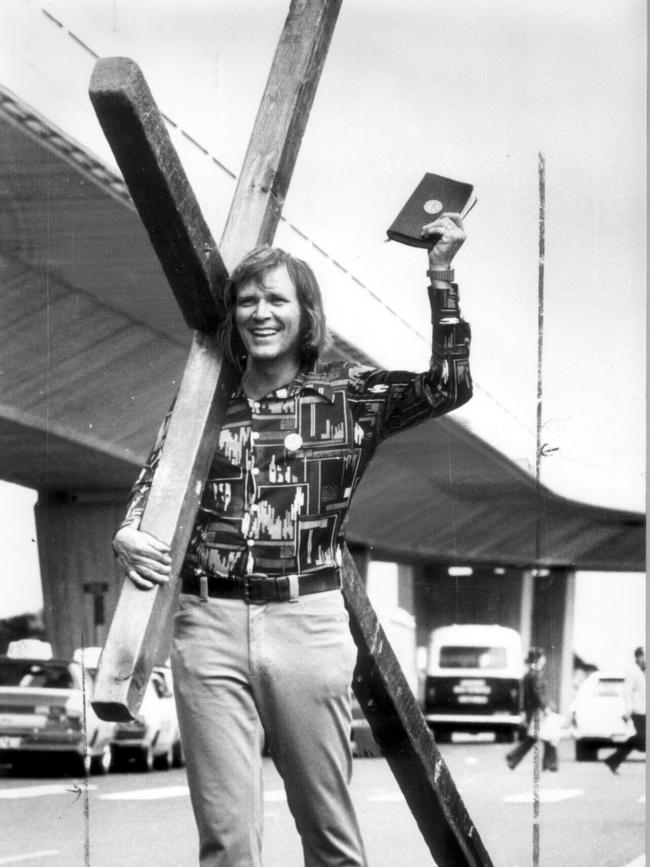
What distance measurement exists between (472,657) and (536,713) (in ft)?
2.27

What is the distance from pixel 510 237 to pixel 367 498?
86 cm

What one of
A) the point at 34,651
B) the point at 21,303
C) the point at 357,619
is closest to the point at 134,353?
the point at 21,303

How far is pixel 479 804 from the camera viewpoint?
173 inches

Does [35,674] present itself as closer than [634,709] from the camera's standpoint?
No

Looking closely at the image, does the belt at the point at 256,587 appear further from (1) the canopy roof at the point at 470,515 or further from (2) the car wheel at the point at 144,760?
(2) the car wheel at the point at 144,760

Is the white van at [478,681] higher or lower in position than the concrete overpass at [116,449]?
lower

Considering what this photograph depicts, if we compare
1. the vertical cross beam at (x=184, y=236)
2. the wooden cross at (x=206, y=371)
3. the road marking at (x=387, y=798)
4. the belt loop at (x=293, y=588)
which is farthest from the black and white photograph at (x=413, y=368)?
the belt loop at (x=293, y=588)

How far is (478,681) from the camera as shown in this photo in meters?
3.82

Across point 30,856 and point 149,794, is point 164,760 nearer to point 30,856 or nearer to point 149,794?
point 149,794

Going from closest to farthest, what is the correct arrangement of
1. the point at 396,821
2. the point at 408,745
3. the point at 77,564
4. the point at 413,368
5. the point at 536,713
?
the point at 408,745
the point at 396,821
the point at 413,368
the point at 536,713
the point at 77,564

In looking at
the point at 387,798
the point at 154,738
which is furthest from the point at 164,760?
the point at 387,798

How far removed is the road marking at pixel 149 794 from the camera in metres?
4.48

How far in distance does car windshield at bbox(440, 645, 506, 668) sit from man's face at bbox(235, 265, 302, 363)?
50.2 inches

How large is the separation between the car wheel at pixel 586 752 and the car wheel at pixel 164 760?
4.48 ft
